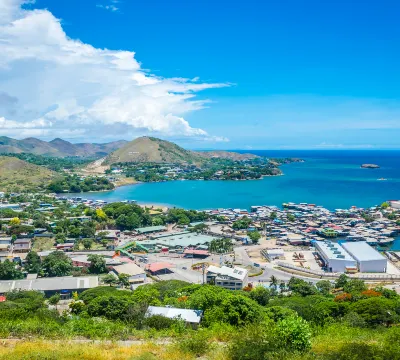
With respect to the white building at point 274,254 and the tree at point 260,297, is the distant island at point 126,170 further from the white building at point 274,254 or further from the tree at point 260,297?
the tree at point 260,297

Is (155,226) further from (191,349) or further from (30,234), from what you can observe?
(191,349)

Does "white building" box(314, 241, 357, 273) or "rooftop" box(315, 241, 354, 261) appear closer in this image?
"white building" box(314, 241, 357, 273)

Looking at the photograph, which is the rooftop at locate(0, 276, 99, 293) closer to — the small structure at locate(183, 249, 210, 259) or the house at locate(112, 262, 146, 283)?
the house at locate(112, 262, 146, 283)

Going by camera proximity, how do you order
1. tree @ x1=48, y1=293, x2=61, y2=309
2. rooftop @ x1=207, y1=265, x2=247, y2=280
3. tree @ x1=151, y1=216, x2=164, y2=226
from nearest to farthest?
tree @ x1=48, y1=293, x2=61, y2=309, rooftop @ x1=207, y1=265, x2=247, y2=280, tree @ x1=151, y1=216, x2=164, y2=226

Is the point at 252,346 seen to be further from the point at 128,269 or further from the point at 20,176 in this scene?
the point at 20,176

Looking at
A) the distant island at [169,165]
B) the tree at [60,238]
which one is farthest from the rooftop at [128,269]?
the distant island at [169,165]

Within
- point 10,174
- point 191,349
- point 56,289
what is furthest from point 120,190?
point 191,349

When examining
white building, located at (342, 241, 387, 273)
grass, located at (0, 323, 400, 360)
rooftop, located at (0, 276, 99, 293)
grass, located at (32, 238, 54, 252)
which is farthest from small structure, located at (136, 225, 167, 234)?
grass, located at (0, 323, 400, 360)

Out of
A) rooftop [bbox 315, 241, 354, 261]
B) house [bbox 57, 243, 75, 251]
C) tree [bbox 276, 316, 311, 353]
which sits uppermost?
tree [bbox 276, 316, 311, 353]
